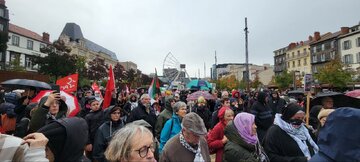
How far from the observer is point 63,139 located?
85.4 inches

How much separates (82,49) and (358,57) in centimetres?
6491

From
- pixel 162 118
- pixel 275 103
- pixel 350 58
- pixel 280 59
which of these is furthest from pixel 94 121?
pixel 280 59

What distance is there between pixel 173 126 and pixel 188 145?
156 centimetres

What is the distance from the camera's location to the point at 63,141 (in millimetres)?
2168

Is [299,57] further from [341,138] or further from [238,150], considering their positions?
[341,138]

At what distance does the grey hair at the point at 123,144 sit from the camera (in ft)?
7.00

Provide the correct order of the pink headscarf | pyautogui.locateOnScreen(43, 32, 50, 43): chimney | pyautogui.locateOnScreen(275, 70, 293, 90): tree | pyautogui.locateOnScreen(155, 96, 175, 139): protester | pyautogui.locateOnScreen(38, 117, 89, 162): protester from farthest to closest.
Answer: pyautogui.locateOnScreen(43, 32, 50, 43): chimney < pyautogui.locateOnScreen(275, 70, 293, 90): tree < pyautogui.locateOnScreen(155, 96, 175, 139): protester < the pink headscarf < pyautogui.locateOnScreen(38, 117, 89, 162): protester

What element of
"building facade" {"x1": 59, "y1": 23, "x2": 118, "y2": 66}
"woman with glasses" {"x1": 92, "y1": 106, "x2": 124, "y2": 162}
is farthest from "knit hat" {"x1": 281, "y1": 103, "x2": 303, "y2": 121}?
"building facade" {"x1": 59, "y1": 23, "x2": 118, "y2": 66}

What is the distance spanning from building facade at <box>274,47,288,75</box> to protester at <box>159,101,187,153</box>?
270 feet

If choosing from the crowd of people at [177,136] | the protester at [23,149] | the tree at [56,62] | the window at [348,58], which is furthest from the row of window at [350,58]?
the protester at [23,149]

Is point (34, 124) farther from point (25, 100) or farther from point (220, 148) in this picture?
point (25, 100)

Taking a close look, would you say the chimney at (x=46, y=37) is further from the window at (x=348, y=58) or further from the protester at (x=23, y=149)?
the protester at (x=23, y=149)

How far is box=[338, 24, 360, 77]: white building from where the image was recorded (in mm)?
49312

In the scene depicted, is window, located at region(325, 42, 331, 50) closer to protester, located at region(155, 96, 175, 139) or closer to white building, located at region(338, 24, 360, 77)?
white building, located at region(338, 24, 360, 77)
